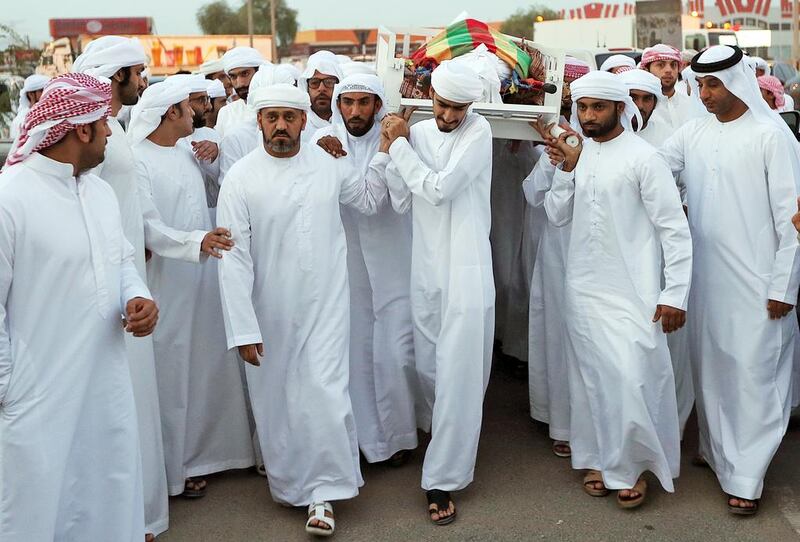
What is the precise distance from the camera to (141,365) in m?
4.31

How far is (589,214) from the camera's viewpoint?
15.3ft

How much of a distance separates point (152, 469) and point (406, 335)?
1.37 m

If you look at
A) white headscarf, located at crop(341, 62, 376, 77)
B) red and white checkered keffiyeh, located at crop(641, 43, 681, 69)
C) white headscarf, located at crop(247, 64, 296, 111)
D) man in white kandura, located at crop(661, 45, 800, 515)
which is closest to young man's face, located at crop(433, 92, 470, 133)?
man in white kandura, located at crop(661, 45, 800, 515)

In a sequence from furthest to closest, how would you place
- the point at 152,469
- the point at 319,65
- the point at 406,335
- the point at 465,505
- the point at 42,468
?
the point at 319,65, the point at 406,335, the point at 465,505, the point at 152,469, the point at 42,468

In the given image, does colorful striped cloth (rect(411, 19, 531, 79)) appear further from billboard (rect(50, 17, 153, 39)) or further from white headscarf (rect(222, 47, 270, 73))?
billboard (rect(50, 17, 153, 39))

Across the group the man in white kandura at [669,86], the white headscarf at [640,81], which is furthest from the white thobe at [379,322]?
the man in white kandura at [669,86]

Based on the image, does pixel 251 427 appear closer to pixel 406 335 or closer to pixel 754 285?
pixel 406 335

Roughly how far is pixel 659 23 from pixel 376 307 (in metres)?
9.53

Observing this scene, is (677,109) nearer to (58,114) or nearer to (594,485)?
(594,485)

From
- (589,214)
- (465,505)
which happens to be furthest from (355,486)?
(589,214)

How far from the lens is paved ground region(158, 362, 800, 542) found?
4.30 metres

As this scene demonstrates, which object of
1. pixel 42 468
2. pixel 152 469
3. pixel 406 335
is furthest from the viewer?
pixel 406 335

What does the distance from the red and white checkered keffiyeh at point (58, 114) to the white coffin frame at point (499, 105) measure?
1.90 meters

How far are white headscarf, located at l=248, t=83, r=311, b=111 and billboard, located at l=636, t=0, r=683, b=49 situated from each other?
30.5 ft
